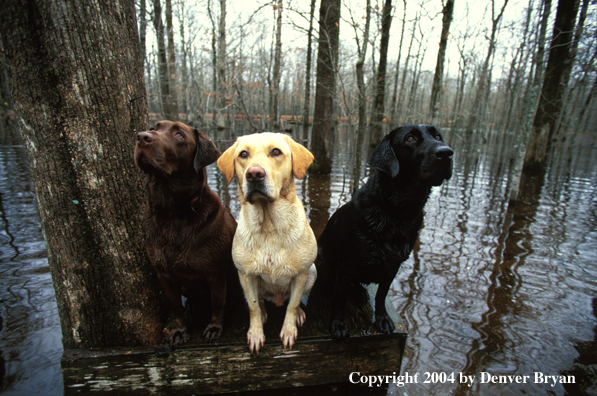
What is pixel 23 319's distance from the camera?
3443 mm

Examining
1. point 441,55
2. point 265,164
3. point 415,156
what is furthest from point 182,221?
point 441,55

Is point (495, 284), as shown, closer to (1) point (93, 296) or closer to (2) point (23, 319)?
(1) point (93, 296)

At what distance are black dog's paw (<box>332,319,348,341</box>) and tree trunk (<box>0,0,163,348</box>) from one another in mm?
1543

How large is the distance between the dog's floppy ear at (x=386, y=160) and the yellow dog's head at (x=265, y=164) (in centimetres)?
59

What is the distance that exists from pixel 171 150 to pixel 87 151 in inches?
24.4

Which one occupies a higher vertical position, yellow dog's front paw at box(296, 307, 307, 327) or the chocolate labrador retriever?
the chocolate labrador retriever

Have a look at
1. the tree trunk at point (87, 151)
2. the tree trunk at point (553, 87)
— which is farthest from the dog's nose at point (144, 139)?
the tree trunk at point (553, 87)

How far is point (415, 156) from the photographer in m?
2.21

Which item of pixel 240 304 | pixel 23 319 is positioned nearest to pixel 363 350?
pixel 240 304

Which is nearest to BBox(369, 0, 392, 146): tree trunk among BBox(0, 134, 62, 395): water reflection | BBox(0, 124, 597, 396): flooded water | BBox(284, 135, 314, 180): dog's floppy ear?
BBox(0, 124, 597, 396): flooded water

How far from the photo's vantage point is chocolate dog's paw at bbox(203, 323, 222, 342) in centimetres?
225

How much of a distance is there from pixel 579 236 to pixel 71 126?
9060mm

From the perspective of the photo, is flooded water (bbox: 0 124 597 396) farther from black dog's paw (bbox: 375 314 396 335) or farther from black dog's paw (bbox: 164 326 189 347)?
black dog's paw (bbox: 164 326 189 347)

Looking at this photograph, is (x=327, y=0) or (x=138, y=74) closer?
(x=138, y=74)
